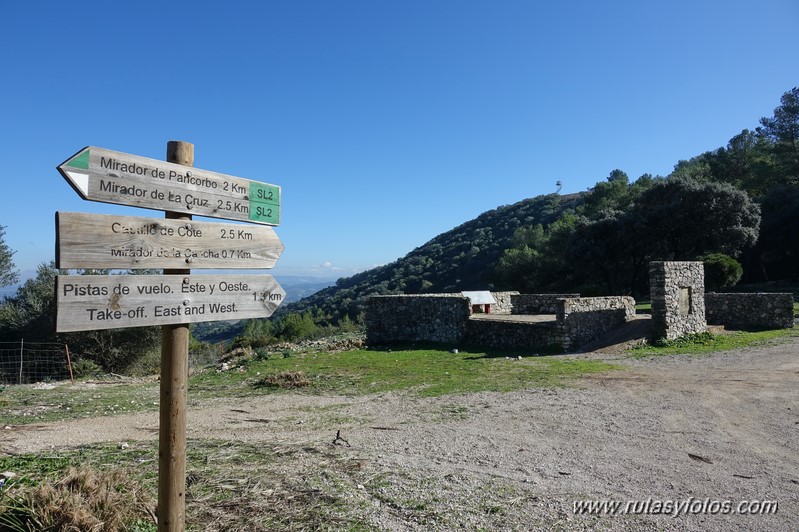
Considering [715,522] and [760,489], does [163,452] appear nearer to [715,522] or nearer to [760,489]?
[715,522]


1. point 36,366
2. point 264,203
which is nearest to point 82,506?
point 264,203

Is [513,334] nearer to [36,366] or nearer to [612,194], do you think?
[36,366]

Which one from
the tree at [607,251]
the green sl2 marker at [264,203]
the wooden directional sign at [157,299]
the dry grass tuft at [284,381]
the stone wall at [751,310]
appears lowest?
the dry grass tuft at [284,381]

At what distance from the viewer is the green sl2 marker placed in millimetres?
3475

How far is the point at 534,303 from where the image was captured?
2288 cm

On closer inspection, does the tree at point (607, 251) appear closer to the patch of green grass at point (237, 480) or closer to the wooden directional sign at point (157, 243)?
the patch of green grass at point (237, 480)

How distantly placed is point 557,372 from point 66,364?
17058 millimetres

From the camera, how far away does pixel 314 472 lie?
190 inches

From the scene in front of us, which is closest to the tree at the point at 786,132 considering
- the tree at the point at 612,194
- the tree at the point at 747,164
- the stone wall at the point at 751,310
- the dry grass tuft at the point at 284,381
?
the tree at the point at 747,164

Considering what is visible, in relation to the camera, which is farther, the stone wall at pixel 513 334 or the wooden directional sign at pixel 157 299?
the stone wall at pixel 513 334

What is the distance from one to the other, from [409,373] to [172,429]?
9.54 m

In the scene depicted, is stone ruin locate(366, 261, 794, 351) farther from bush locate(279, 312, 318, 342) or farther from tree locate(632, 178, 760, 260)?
tree locate(632, 178, 760, 260)

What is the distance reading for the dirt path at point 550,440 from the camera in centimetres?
416

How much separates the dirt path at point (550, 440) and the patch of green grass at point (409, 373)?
822 mm
